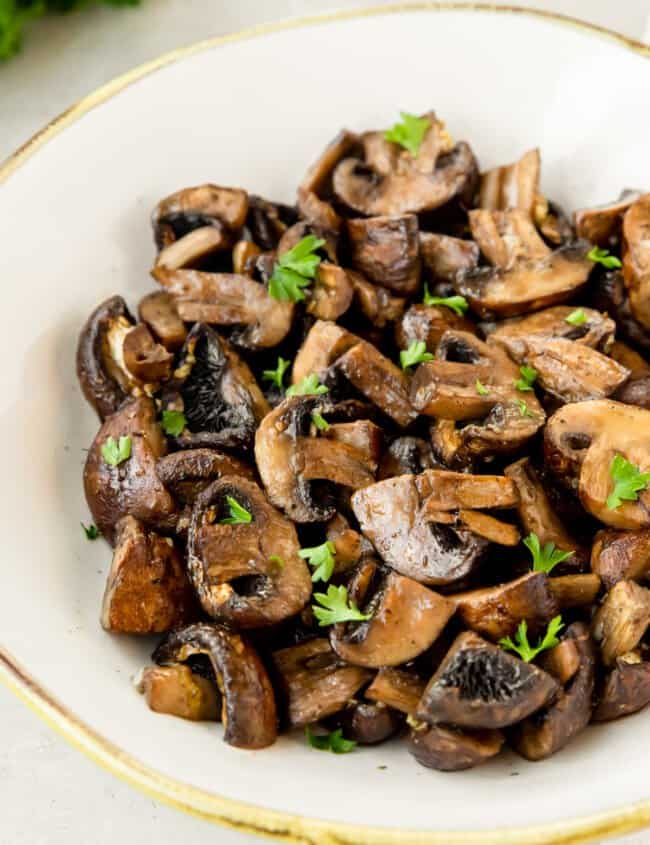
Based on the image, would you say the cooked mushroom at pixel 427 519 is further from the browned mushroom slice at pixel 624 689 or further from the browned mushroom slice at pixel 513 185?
the browned mushroom slice at pixel 513 185

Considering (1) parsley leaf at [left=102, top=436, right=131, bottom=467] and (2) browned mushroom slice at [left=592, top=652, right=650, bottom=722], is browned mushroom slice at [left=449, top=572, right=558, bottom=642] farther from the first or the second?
(1) parsley leaf at [left=102, top=436, right=131, bottom=467]

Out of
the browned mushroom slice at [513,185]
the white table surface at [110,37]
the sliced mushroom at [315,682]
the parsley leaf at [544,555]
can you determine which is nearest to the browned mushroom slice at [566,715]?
the parsley leaf at [544,555]

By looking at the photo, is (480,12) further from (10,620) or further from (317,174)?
(10,620)

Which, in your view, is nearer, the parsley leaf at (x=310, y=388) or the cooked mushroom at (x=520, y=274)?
the parsley leaf at (x=310, y=388)

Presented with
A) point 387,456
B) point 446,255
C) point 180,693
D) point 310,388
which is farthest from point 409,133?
point 180,693

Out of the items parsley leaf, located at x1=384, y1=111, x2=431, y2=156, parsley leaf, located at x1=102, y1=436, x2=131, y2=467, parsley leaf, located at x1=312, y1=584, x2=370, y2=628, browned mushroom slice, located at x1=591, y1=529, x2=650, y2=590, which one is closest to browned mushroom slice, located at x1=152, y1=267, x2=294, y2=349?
parsley leaf, located at x1=102, y1=436, x2=131, y2=467

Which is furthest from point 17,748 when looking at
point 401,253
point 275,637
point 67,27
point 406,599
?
point 67,27

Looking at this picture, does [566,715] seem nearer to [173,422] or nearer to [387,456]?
[387,456]
